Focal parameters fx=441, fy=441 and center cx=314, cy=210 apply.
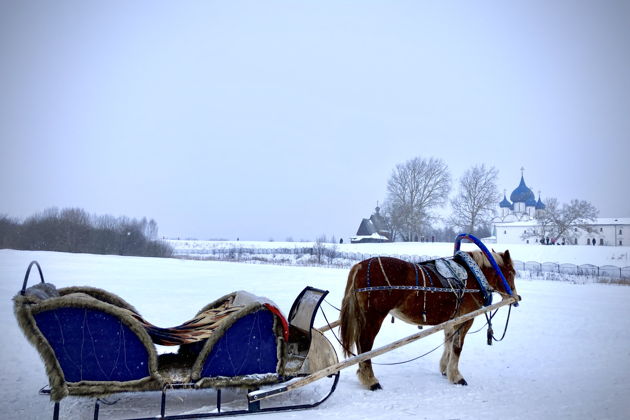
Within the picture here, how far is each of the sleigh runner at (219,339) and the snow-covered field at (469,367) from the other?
39 cm

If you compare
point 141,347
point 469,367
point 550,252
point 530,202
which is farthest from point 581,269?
point 530,202

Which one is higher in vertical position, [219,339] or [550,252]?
[550,252]

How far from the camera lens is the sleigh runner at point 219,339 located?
342 cm

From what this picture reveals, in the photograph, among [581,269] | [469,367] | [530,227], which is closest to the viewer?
[469,367]

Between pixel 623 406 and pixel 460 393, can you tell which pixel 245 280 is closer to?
pixel 460 393

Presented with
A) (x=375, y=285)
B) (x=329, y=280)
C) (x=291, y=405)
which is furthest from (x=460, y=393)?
(x=329, y=280)

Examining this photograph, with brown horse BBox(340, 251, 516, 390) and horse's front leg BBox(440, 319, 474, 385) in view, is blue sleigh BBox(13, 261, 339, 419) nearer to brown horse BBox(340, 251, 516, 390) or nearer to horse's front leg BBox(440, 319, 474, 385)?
brown horse BBox(340, 251, 516, 390)

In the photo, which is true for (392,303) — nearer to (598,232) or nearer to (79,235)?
(79,235)

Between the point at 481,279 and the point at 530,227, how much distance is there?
5545 centimetres

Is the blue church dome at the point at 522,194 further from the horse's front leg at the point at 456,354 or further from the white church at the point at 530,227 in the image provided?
the horse's front leg at the point at 456,354

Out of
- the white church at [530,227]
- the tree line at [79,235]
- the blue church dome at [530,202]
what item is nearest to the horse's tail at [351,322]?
the tree line at [79,235]

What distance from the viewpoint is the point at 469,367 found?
6.29 m

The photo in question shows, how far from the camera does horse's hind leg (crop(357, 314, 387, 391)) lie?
4.95 metres

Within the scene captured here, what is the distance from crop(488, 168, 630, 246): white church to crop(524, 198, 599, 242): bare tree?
56 cm
